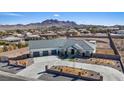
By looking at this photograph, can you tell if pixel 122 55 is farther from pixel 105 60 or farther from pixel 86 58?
pixel 86 58

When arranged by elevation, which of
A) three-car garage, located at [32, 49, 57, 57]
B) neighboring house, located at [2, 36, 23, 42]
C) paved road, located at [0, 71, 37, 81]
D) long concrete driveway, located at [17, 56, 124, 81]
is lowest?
paved road, located at [0, 71, 37, 81]

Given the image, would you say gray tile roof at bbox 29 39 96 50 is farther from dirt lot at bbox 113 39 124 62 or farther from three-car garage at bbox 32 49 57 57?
dirt lot at bbox 113 39 124 62

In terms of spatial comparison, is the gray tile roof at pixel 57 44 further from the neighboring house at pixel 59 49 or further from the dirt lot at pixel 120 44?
the dirt lot at pixel 120 44

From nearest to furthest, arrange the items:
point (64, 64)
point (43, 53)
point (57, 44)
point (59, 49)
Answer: point (64, 64) → point (43, 53) → point (59, 49) → point (57, 44)

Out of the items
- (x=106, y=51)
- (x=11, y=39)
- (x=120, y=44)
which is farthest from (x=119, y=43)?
(x=11, y=39)

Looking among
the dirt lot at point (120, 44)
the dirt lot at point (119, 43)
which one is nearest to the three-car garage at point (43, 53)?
the dirt lot at point (120, 44)

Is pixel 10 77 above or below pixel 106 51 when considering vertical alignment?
below

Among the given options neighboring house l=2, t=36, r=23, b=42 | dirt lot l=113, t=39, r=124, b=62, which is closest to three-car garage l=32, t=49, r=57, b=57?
neighboring house l=2, t=36, r=23, b=42

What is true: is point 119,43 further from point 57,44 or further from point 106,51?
point 57,44
